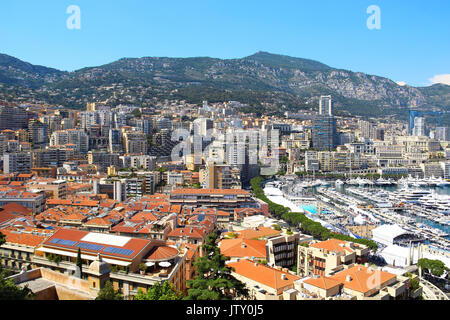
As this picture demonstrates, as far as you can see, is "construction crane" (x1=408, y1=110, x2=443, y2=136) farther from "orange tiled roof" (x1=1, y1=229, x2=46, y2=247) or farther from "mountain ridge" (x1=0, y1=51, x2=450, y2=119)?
"orange tiled roof" (x1=1, y1=229, x2=46, y2=247)

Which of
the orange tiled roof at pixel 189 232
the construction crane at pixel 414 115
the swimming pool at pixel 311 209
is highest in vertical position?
the construction crane at pixel 414 115

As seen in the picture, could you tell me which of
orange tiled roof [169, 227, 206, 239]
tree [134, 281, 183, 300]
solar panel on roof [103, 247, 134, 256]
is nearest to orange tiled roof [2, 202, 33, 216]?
orange tiled roof [169, 227, 206, 239]

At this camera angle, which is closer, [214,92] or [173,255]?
[173,255]

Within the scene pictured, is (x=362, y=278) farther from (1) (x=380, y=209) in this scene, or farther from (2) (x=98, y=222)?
(1) (x=380, y=209)

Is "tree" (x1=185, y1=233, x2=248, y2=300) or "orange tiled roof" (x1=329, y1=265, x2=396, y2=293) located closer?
"tree" (x1=185, y1=233, x2=248, y2=300)

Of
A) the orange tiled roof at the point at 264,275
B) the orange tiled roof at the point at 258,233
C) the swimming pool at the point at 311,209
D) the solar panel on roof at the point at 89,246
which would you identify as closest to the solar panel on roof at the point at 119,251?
the solar panel on roof at the point at 89,246

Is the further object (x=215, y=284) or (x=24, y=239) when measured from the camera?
(x=24, y=239)

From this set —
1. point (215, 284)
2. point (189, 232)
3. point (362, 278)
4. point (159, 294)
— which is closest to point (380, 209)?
point (189, 232)

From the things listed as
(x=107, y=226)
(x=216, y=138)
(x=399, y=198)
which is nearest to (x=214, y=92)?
(x=216, y=138)

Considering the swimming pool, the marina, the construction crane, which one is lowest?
the marina

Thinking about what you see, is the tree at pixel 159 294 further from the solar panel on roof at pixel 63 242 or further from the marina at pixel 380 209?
the marina at pixel 380 209
